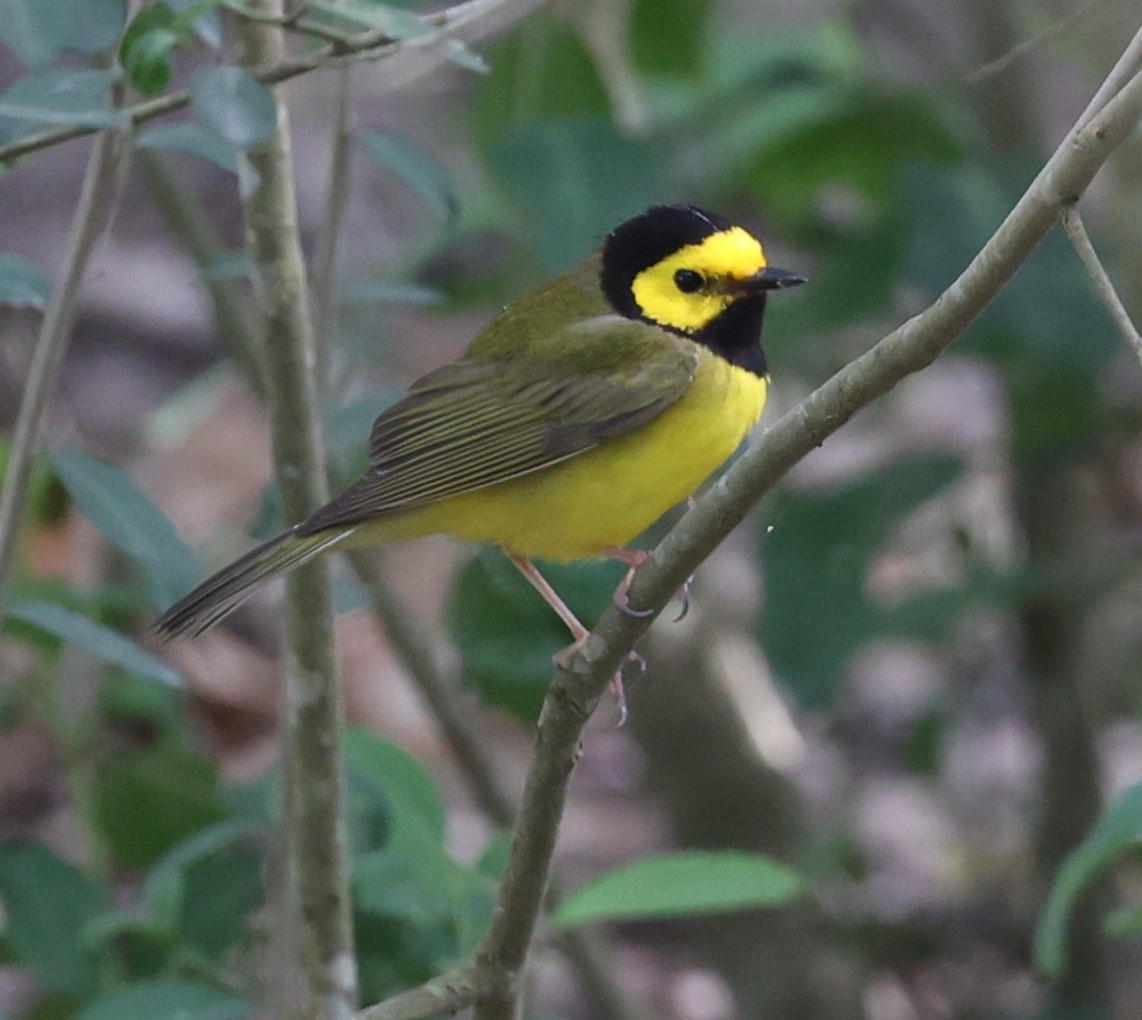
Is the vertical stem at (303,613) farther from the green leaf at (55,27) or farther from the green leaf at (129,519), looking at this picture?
the green leaf at (55,27)

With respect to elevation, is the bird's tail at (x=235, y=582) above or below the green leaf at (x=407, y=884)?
above

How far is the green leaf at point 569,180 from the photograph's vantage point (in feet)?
11.8

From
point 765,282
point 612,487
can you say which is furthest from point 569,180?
point 612,487

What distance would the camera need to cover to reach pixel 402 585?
250 inches

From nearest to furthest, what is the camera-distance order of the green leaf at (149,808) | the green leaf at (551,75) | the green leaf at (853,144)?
the green leaf at (149,808) < the green leaf at (551,75) < the green leaf at (853,144)

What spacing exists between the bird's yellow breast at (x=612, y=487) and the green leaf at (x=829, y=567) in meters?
1.00

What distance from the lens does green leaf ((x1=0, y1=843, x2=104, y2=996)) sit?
280cm

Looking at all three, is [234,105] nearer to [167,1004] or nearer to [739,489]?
[739,489]

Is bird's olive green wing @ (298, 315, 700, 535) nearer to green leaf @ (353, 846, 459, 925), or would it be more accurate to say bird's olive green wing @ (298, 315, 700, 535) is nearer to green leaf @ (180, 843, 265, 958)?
green leaf @ (353, 846, 459, 925)

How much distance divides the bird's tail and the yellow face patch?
0.82 metres

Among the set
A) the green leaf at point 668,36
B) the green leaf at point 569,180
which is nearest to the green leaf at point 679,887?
the green leaf at point 569,180

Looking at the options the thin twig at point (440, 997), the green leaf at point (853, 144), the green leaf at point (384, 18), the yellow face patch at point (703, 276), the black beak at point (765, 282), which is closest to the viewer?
the green leaf at point (384, 18)

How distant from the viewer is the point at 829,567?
398cm

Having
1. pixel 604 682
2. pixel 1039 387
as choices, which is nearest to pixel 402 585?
pixel 1039 387
